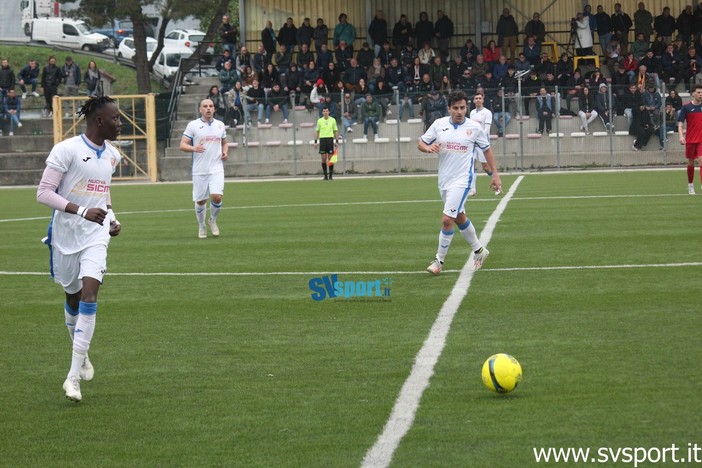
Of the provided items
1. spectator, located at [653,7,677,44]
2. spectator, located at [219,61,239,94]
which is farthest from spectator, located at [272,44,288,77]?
spectator, located at [653,7,677,44]

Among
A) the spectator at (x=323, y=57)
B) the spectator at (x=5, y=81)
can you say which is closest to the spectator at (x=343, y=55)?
the spectator at (x=323, y=57)

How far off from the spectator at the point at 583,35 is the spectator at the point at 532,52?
2.19m

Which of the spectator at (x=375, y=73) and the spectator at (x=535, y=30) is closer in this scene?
the spectator at (x=375, y=73)

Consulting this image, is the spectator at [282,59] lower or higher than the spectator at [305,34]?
lower

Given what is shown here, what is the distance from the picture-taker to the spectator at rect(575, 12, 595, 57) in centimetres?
4338

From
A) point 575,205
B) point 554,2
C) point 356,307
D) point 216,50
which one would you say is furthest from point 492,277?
point 216,50

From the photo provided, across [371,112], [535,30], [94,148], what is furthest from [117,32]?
[94,148]

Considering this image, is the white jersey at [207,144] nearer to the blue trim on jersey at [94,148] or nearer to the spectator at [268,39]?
the blue trim on jersey at [94,148]

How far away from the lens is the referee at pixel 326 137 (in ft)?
122

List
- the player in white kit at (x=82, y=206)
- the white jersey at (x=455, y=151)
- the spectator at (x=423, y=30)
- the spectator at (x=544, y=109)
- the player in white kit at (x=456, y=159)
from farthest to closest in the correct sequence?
the spectator at (x=423, y=30)
the spectator at (x=544, y=109)
the white jersey at (x=455, y=151)
the player in white kit at (x=456, y=159)
the player in white kit at (x=82, y=206)

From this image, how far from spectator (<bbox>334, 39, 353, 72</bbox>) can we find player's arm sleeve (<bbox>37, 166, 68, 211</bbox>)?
1380 inches

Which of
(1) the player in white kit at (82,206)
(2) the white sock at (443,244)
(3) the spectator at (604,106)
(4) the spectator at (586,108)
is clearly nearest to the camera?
(1) the player in white kit at (82,206)

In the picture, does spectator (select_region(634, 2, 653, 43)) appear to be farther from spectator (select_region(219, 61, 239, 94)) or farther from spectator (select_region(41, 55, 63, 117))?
spectator (select_region(41, 55, 63, 117))

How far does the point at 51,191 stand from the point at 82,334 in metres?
1.11
